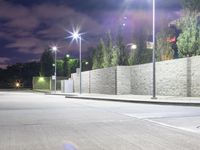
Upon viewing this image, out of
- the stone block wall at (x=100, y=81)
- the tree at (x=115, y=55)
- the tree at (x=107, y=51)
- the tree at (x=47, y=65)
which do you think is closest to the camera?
the stone block wall at (x=100, y=81)

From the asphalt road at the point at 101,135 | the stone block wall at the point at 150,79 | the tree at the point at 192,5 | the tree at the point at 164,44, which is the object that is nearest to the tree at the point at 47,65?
the stone block wall at the point at 150,79

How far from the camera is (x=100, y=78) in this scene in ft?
164

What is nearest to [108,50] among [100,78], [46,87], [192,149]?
[100,78]

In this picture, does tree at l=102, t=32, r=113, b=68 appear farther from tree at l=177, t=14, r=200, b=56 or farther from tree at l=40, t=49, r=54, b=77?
tree at l=40, t=49, r=54, b=77

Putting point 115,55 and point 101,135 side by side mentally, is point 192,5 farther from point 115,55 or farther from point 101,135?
point 101,135

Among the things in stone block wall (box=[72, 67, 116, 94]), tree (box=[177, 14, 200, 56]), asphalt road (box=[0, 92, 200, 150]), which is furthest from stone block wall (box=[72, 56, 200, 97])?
asphalt road (box=[0, 92, 200, 150])

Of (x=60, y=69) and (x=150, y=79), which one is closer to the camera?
(x=150, y=79)

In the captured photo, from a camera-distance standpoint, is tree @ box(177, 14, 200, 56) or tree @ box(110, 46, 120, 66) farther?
tree @ box(110, 46, 120, 66)

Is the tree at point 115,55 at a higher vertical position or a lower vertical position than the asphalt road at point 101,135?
higher

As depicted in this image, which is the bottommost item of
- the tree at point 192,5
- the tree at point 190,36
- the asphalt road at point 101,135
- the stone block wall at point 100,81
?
the asphalt road at point 101,135

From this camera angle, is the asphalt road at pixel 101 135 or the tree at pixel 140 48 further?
the tree at pixel 140 48

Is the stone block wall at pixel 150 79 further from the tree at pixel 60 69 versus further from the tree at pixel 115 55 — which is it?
the tree at pixel 60 69

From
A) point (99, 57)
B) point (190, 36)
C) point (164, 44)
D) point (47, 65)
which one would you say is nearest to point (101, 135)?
point (190, 36)

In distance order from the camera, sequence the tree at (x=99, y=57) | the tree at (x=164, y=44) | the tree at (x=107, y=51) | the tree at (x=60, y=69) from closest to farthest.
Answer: the tree at (x=164, y=44) → the tree at (x=107, y=51) → the tree at (x=99, y=57) → the tree at (x=60, y=69)
